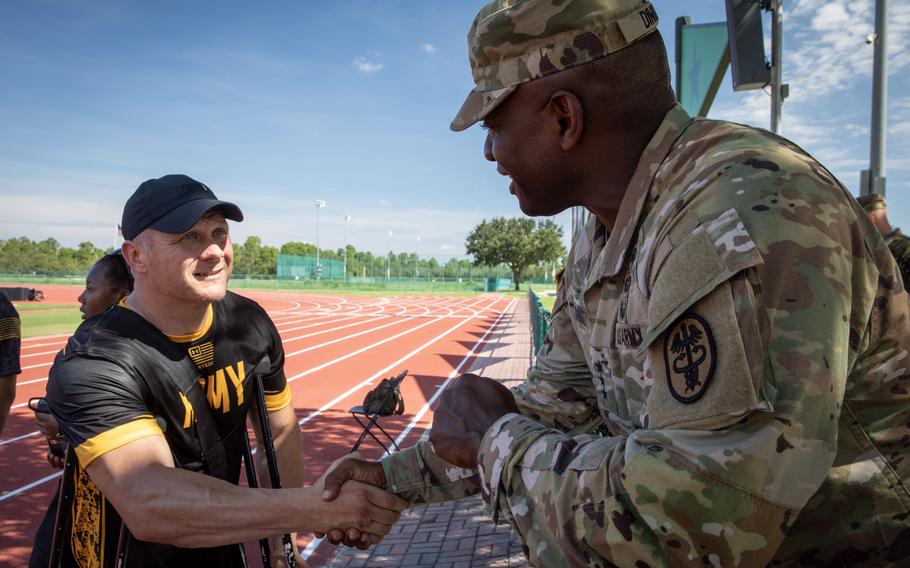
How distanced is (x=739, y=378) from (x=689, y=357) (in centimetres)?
9

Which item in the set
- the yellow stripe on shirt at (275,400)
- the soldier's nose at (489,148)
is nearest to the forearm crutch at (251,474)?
the yellow stripe on shirt at (275,400)

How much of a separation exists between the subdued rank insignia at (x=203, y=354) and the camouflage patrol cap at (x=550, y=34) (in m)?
1.71

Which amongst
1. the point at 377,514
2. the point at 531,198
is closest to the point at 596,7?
the point at 531,198

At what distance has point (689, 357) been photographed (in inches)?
37.4

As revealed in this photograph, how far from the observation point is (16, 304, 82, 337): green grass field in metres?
19.3

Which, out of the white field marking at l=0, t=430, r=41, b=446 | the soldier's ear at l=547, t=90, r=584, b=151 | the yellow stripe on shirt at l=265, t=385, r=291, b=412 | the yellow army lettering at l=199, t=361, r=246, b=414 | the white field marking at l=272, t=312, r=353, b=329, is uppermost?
the soldier's ear at l=547, t=90, r=584, b=151

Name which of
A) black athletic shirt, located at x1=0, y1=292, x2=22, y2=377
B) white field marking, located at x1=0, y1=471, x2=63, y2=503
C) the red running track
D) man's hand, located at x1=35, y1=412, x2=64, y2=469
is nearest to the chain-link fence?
the red running track

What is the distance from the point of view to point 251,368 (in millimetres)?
2760

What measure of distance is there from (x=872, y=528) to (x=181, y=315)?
2430mm

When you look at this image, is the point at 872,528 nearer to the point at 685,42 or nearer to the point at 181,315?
the point at 181,315

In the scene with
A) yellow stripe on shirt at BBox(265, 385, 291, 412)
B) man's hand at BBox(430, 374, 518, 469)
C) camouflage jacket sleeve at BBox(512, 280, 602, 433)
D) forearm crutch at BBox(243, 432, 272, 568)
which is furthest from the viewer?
yellow stripe on shirt at BBox(265, 385, 291, 412)

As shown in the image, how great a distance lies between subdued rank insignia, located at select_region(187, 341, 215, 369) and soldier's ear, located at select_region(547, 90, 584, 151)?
1.82 meters

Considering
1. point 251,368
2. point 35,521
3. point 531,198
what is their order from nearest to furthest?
point 531,198, point 251,368, point 35,521

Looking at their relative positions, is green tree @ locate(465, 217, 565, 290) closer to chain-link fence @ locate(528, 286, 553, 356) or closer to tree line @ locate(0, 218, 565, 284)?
tree line @ locate(0, 218, 565, 284)
